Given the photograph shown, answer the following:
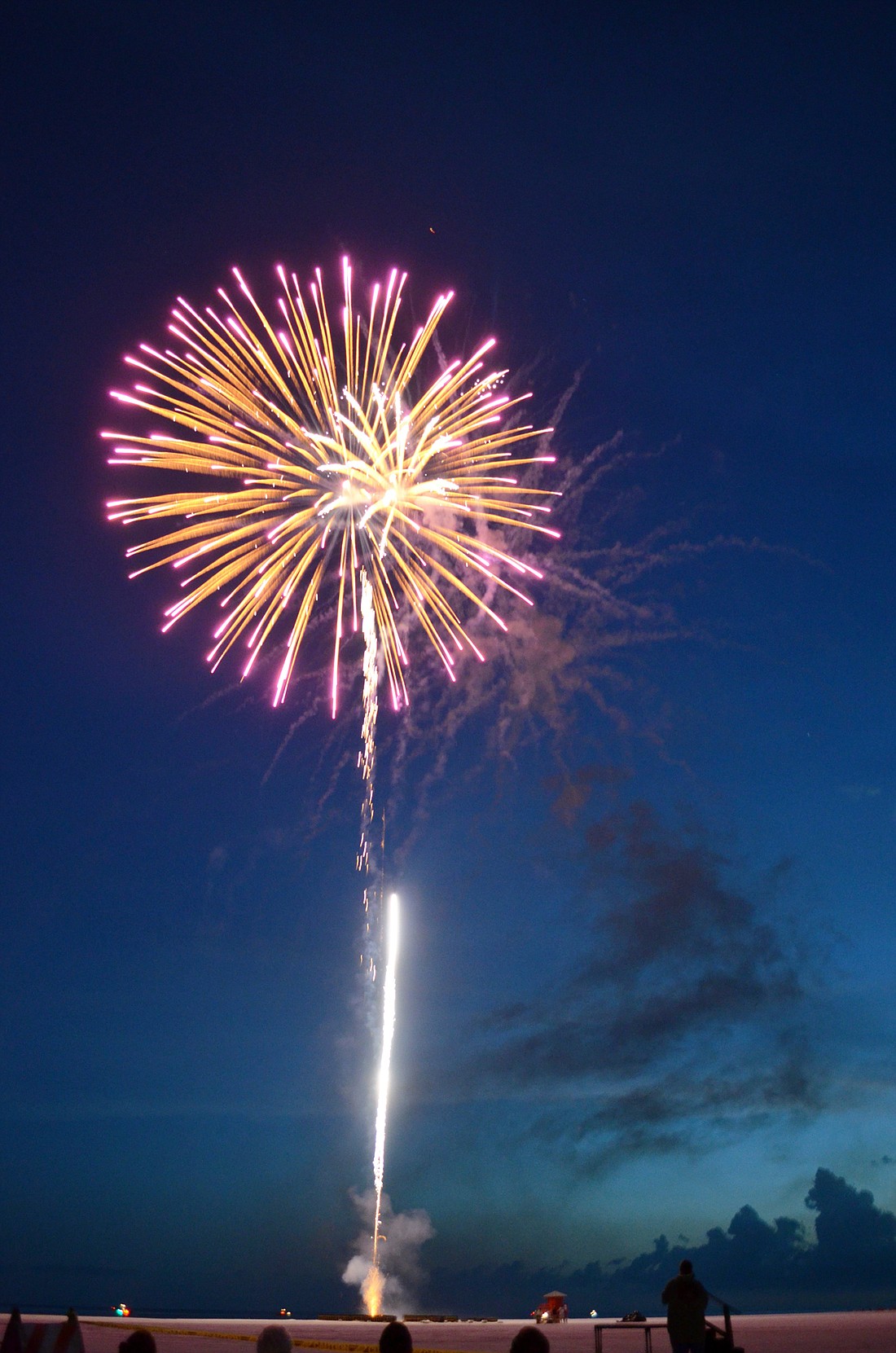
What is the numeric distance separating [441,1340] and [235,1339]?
17.6 feet

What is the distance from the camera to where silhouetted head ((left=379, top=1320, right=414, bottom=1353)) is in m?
7.88

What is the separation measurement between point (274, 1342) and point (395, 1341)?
3.76 feet

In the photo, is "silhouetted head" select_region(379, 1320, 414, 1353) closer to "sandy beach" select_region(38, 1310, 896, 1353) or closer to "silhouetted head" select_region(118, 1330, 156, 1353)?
"silhouetted head" select_region(118, 1330, 156, 1353)

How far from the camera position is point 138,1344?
8656mm

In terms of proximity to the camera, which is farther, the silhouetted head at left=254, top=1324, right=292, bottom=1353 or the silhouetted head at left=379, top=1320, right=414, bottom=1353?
the silhouetted head at left=254, top=1324, right=292, bottom=1353

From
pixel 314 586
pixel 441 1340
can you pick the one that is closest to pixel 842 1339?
pixel 441 1340

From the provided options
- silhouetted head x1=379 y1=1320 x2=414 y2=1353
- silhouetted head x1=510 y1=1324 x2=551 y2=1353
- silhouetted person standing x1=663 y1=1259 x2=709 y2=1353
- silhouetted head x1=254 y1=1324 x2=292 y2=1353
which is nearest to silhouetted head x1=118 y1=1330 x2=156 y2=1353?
silhouetted head x1=254 y1=1324 x2=292 y2=1353

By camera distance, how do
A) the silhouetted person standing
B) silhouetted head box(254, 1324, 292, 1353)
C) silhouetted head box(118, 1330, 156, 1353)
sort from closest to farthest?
silhouetted head box(254, 1324, 292, 1353)
silhouetted head box(118, 1330, 156, 1353)
the silhouetted person standing

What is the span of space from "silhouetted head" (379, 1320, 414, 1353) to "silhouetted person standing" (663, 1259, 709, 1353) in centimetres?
771

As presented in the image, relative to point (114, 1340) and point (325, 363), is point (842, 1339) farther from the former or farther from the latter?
point (325, 363)

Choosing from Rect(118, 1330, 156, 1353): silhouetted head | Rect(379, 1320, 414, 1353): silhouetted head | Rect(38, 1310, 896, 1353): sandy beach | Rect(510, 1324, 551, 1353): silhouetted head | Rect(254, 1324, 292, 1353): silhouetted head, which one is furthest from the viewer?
Rect(38, 1310, 896, 1353): sandy beach

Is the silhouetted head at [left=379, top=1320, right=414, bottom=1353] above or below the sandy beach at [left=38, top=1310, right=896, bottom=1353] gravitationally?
below

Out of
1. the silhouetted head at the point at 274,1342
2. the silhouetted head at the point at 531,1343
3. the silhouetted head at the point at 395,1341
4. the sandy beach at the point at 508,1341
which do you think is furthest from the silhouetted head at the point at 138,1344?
the sandy beach at the point at 508,1341

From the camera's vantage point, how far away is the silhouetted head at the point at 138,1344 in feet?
28.1
